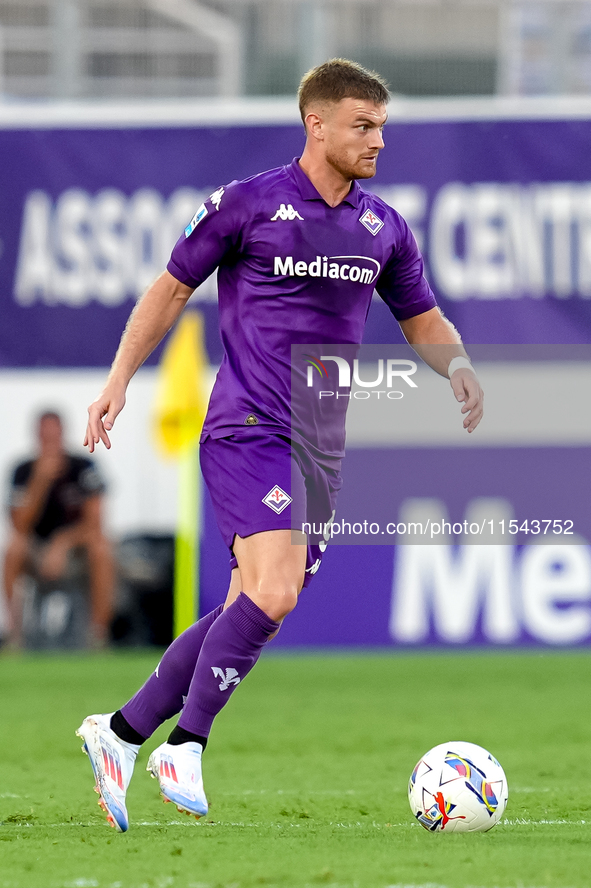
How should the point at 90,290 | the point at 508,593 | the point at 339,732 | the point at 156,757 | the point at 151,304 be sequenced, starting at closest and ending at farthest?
the point at 156,757
the point at 151,304
the point at 339,732
the point at 508,593
the point at 90,290

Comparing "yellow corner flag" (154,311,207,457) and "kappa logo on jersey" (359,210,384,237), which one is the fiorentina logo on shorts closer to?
"kappa logo on jersey" (359,210,384,237)

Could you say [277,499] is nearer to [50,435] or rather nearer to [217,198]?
[217,198]

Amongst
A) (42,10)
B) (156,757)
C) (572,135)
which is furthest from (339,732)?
(42,10)

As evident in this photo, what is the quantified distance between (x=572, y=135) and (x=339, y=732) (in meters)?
5.38

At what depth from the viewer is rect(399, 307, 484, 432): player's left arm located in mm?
4305

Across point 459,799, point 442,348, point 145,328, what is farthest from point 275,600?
point 442,348

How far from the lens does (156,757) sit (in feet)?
12.4

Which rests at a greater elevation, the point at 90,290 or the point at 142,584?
the point at 90,290

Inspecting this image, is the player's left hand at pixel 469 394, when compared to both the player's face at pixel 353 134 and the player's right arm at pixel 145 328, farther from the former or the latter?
the player's right arm at pixel 145 328

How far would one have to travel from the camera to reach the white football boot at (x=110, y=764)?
12.3 ft

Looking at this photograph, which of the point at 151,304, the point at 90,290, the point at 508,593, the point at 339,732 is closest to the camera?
the point at 151,304

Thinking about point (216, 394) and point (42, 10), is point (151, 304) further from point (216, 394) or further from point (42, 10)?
point (42, 10)

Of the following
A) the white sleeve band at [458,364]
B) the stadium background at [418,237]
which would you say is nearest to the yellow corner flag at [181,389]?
the stadium background at [418,237]

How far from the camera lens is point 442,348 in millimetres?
4441
